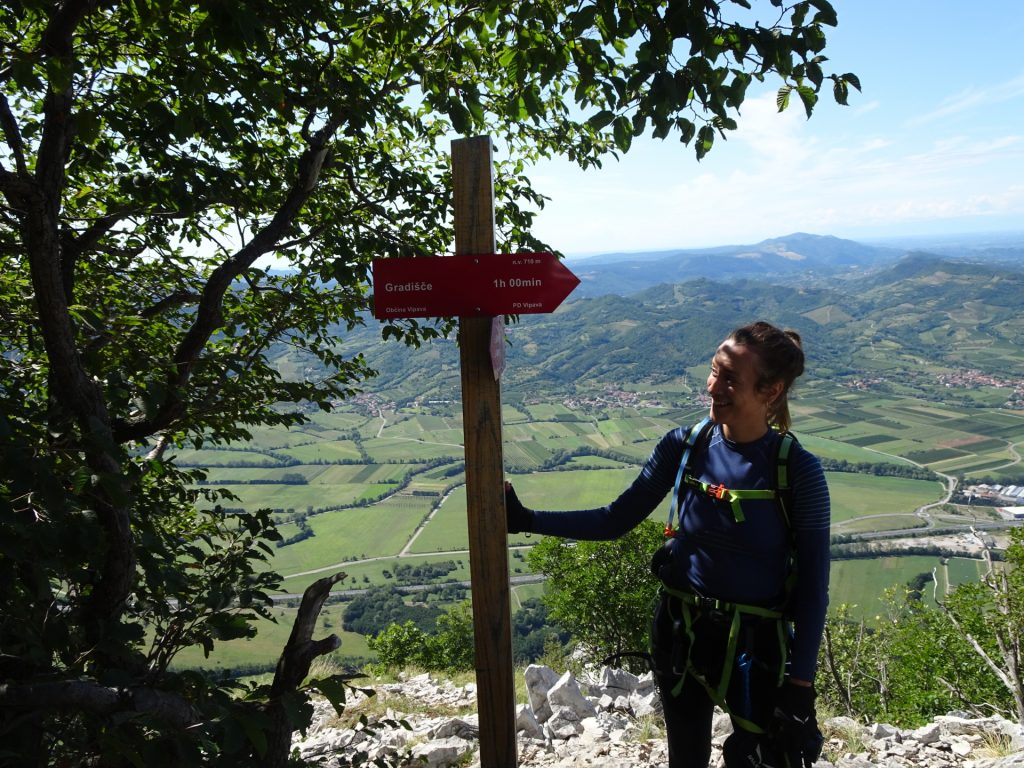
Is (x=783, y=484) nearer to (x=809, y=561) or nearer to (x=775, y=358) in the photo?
(x=809, y=561)

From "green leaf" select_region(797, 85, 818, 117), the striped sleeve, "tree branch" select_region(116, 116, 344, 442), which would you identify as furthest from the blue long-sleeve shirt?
"tree branch" select_region(116, 116, 344, 442)

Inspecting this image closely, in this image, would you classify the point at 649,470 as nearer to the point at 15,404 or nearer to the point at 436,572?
the point at 15,404

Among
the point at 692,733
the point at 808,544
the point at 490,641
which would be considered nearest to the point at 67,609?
the point at 490,641

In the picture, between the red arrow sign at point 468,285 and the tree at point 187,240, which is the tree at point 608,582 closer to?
the tree at point 187,240

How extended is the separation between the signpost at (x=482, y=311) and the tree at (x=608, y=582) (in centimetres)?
1767

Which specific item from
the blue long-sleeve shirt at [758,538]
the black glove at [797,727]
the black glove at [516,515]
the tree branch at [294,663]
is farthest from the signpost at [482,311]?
the black glove at [797,727]

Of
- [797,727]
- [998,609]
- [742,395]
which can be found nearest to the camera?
[797,727]

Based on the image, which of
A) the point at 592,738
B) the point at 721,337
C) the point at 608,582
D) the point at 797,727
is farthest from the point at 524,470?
the point at 797,727

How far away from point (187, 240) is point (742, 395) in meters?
4.21

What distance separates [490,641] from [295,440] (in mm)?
99013

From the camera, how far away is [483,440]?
2.42 metres

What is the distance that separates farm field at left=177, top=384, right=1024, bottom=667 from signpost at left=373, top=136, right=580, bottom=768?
1723 inches

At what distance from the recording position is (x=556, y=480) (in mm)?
75375

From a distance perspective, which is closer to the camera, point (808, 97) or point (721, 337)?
point (808, 97)
